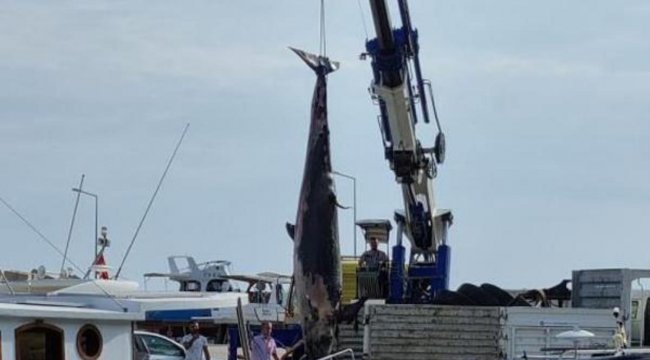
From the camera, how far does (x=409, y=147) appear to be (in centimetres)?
2755

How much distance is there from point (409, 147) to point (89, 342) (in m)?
11.0

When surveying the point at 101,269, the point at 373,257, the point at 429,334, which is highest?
the point at 373,257

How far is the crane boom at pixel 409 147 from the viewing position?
27250mm

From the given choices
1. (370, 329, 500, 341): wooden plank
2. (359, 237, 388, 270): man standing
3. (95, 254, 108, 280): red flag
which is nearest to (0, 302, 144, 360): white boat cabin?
(370, 329, 500, 341): wooden plank

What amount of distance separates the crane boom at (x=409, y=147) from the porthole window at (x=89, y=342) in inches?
377

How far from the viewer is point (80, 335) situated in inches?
690

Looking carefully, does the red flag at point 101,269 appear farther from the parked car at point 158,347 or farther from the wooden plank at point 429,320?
the wooden plank at point 429,320

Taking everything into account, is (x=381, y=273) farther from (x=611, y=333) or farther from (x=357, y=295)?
(x=611, y=333)

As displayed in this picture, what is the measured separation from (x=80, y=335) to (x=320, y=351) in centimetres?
720

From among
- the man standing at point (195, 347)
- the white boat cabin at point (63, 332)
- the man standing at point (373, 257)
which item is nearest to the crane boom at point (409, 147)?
the man standing at point (373, 257)

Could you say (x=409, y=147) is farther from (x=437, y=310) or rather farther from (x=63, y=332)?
(x=63, y=332)

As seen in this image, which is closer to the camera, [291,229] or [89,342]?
[89,342]

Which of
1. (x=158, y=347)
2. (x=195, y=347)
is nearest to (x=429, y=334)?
(x=195, y=347)

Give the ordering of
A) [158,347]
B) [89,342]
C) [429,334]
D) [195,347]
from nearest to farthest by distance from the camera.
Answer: [89,342], [429,334], [158,347], [195,347]
